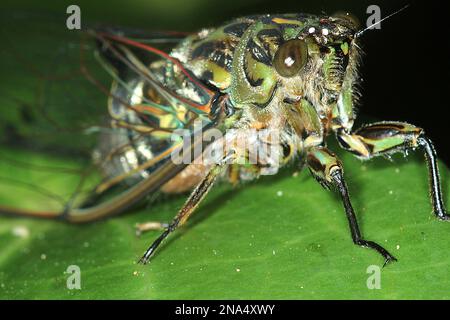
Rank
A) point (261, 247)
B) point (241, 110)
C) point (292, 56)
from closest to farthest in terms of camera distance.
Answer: point (261, 247), point (292, 56), point (241, 110)

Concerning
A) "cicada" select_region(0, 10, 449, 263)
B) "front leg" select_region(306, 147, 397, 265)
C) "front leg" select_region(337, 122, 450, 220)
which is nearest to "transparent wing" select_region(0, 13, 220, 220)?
"cicada" select_region(0, 10, 449, 263)

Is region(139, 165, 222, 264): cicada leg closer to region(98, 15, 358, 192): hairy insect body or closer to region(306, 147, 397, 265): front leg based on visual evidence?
region(98, 15, 358, 192): hairy insect body

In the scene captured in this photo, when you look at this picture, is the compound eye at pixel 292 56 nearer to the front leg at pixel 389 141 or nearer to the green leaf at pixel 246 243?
the front leg at pixel 389 141

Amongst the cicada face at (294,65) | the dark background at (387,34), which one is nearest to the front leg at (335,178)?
the cicada face at (294,65)

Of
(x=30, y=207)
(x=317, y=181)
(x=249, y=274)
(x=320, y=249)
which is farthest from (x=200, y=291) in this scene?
(x=30, y=207)

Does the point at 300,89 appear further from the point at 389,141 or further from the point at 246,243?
the point at 246,243

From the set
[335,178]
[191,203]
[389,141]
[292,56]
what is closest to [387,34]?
[389,141]
